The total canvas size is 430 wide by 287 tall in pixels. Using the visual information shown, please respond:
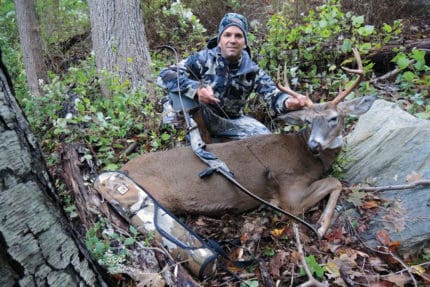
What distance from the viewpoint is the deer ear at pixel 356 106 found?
4.35 m

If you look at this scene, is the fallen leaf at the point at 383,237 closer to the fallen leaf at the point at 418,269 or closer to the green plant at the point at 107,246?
the fallen leaf at the point at 418,269

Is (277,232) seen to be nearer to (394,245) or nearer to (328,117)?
(394,245)

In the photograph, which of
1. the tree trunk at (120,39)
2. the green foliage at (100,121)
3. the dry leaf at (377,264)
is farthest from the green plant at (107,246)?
the tree trunk at (120,39)

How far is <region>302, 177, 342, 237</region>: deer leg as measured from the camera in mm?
3653

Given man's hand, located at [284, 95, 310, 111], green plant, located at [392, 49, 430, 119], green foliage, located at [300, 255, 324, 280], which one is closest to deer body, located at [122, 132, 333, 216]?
man's hand, located at [284, 95, 310, 111]

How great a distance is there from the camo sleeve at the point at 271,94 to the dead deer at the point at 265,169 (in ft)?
0.52

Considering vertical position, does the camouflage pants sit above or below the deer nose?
below

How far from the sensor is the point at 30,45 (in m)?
7.54

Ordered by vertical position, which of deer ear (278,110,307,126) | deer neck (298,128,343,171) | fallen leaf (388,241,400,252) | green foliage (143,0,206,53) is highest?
A: green foliage (143,0,206,53)

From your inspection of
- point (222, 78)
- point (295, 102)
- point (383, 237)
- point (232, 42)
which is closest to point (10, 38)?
point (222, 78)

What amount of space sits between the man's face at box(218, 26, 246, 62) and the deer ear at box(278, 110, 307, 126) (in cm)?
94

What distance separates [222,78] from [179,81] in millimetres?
587

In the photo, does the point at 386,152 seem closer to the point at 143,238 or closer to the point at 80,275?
the point at 143,238

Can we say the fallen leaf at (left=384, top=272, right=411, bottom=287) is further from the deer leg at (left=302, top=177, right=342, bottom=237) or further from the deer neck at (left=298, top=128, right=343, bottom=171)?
the deer neck at (left=298, top=128, right=343, bottom=171)
